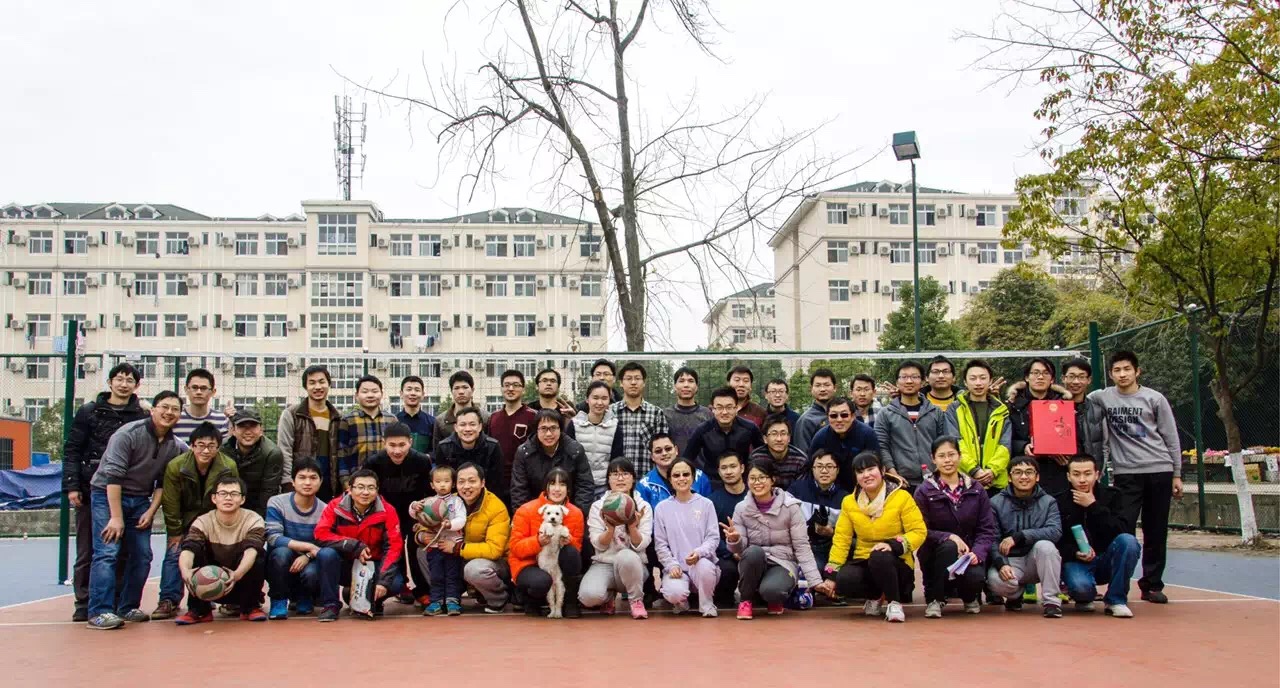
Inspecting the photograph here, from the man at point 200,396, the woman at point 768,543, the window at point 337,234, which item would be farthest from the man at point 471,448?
the window at point 337,234

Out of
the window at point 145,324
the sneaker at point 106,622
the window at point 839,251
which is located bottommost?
the sneaker at point 106,622

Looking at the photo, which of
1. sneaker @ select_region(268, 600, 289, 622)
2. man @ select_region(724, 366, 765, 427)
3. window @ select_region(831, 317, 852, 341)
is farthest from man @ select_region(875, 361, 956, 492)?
window @ select_region(831, 317, 852, 341)

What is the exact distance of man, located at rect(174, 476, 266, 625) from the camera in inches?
263

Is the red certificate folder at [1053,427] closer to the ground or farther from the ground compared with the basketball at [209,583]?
farther from the ground

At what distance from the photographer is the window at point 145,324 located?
2098 inches

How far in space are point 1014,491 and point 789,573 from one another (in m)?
1.63

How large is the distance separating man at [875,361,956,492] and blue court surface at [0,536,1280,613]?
1.91m

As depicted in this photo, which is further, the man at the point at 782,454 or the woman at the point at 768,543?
the man at the point at 782,454

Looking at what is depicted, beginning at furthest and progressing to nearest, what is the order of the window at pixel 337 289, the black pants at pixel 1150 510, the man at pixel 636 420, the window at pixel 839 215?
1. the window at pixel 839 215
2. the window at pixel 337 289
3. the man at pixel 636 420
4. the black pants at pixel 1150 510

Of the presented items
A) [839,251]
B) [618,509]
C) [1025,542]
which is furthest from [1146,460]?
[839,251]

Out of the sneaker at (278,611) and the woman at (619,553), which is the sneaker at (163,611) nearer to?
the sneaker at (278,611)

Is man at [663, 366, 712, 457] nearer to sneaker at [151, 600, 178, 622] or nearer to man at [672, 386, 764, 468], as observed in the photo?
man at [672, 386, 764, 468]

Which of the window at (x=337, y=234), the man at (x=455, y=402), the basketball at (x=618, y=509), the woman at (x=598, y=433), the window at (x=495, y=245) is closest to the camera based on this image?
the basketball at (x=618, y=509)

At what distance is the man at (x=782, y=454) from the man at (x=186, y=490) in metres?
3.63
